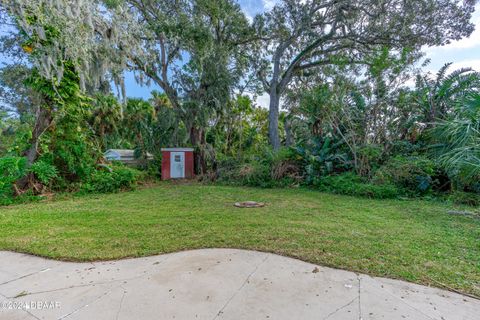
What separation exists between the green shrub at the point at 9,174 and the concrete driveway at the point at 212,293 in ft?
16.5

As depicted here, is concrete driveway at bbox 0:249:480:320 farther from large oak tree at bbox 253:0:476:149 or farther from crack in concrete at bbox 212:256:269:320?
large oak tree at bbox 253:0:476:149

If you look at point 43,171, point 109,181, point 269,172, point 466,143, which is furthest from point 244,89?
point 466,143

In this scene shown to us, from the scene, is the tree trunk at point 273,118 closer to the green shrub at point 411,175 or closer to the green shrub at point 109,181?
the green shrub at point 411,175

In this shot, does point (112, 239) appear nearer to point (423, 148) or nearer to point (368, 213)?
point (368, 213)

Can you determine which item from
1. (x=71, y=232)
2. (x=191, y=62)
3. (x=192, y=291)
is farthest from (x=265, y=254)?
(x=191, y=62)

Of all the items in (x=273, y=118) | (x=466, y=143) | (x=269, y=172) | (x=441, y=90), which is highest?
(x=441, y=90)

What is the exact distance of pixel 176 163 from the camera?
1184 cm

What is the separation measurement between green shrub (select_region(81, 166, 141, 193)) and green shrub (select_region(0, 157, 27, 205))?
5.13 ft

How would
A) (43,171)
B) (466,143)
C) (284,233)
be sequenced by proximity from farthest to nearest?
(43,171), (466,143), (284,233)

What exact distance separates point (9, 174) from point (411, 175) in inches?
426

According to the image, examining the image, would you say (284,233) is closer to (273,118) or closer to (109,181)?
Answer: (109,181)

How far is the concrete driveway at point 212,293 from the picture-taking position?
182 cm

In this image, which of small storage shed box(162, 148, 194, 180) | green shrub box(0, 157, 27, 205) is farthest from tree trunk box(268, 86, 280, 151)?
green shrub box(0, 157, 27, 205)

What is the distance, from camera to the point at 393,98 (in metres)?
7.61
